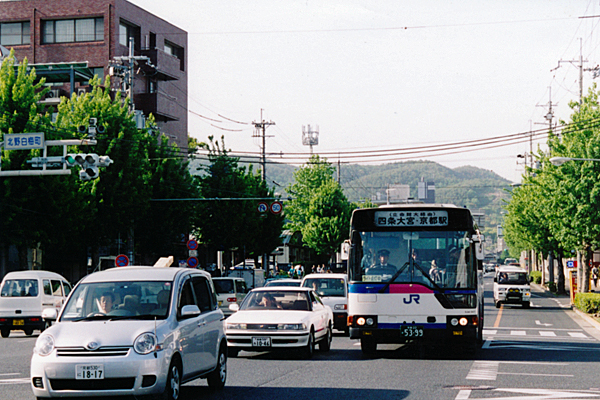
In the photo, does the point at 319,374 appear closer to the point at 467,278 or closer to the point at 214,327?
the point at 214,327

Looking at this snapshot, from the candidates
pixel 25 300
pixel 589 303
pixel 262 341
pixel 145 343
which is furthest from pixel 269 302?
pixel 589 303

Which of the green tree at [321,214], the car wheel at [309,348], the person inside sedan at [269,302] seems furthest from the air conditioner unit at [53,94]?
the car wheel at [309,348]

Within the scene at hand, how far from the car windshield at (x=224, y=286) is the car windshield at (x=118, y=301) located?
926 inches

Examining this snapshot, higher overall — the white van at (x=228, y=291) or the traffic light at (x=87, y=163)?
the traffic light at (x=87, y=163)

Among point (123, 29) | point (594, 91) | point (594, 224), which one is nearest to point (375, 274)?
point (594, 224)

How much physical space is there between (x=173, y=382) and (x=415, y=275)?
737cm

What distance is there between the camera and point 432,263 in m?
16.0

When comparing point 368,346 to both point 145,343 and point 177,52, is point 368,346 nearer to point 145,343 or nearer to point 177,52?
point 145,343

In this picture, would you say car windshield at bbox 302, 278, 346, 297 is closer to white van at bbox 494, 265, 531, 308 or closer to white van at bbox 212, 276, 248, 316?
white van at bbox 212, 276, 248, 316

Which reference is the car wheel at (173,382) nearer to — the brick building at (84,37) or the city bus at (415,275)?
the city bus at (415,275)

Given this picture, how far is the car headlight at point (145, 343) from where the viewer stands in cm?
924

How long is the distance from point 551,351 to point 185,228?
32.3 meters

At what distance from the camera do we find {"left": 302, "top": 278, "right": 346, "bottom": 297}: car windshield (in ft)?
80.6

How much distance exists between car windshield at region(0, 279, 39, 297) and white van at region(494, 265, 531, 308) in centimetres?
2565
